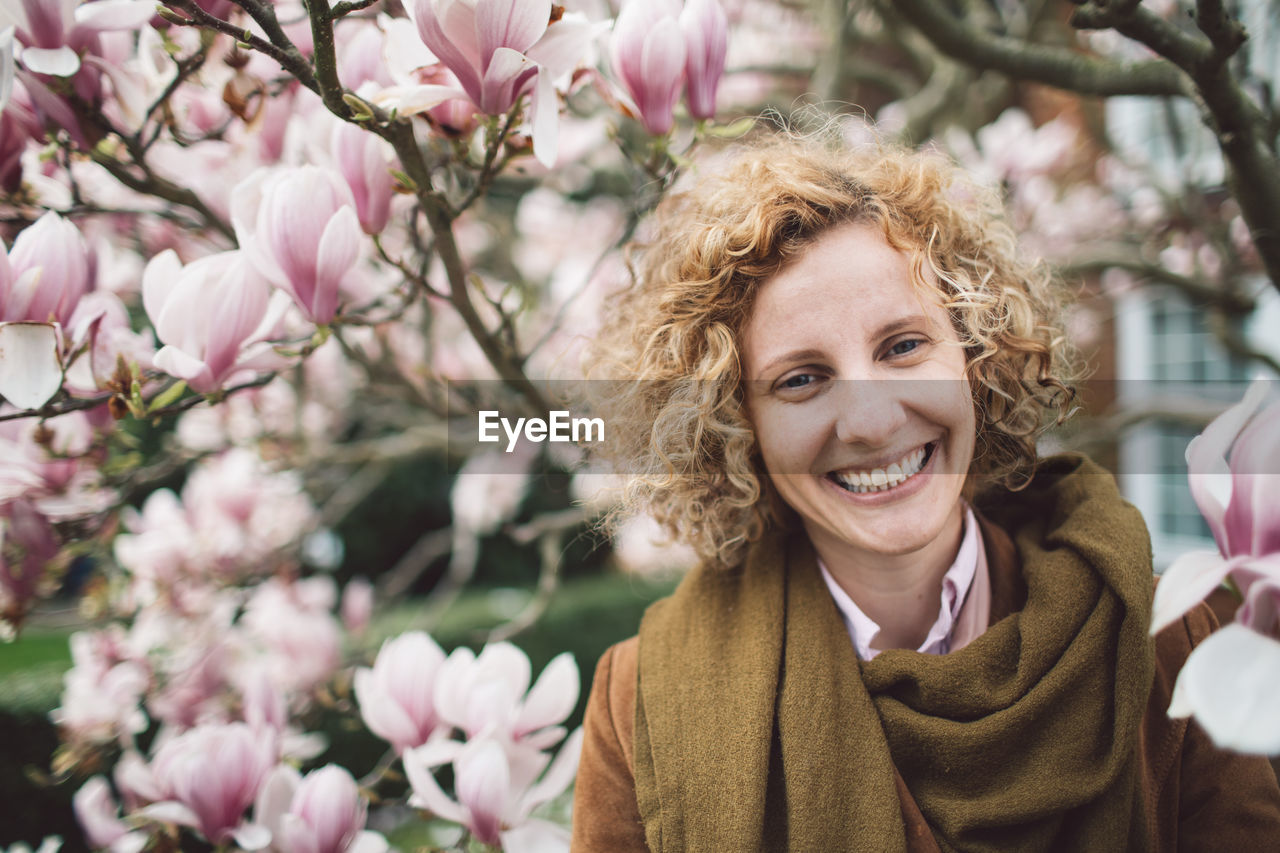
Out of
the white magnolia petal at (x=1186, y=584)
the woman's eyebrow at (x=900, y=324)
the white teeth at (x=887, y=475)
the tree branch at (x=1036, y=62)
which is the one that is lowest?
the white magnolia petal at (x=1186, y=584)

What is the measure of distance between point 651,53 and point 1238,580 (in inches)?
36.6

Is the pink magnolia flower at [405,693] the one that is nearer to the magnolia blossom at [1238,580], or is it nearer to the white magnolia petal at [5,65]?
the white magnolia petal at [5,65]

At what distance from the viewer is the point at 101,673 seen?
1718mm

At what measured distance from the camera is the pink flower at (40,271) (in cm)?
93

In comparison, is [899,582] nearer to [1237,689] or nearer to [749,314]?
[749,314]

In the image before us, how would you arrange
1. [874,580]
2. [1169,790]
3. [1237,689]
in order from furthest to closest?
[874,580]
[1169,790]
[1237,689]

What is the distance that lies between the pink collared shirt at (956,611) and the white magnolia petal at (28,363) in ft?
3.59

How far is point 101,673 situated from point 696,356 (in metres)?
1.57

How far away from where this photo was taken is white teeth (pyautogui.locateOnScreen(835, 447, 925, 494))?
103 cm

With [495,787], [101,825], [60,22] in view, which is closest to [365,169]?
[60,22]

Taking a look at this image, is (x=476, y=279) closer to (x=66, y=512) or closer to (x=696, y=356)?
(x=696, y=356)

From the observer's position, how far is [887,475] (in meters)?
1.03

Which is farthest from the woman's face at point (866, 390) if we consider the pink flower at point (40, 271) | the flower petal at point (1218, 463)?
the pink flower at point (40, 271)

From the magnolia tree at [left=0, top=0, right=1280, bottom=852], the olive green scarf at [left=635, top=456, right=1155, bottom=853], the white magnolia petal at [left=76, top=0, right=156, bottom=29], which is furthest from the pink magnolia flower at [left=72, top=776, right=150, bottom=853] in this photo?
the white magnolia petal at [left=76, top=0, right=156, bottom=29]
